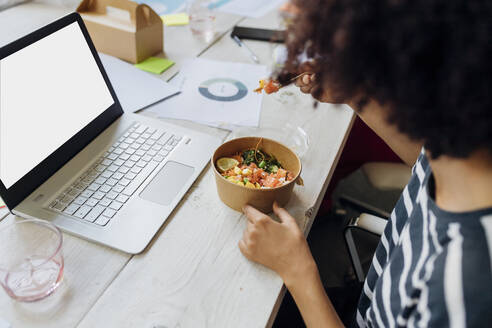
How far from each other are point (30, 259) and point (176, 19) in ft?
3.70

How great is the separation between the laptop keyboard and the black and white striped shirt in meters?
0.50

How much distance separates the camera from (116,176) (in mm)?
785

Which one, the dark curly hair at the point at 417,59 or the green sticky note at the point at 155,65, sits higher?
the dark curly hair at the point at 417,59

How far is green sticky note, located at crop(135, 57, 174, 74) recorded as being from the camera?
1.17 metres

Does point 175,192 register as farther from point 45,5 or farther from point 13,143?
point 45,5

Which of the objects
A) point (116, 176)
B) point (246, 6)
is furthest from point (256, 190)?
point (246, 6)

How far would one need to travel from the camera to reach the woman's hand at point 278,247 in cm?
65

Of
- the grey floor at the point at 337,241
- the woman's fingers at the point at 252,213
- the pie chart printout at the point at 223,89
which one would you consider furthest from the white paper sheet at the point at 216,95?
the grey floor at the point at 337,241

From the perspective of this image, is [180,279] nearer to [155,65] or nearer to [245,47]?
[155,65]

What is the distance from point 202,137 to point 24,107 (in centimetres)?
37

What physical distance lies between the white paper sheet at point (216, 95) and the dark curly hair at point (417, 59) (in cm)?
53

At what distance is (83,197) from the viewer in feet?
2.40

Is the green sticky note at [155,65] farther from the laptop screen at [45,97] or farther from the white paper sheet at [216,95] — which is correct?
the laptop screen at [45,97]

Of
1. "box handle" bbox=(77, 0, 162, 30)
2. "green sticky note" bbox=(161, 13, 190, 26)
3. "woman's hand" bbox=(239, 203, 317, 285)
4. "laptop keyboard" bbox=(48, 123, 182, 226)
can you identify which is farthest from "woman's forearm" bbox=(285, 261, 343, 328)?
"green sticky note" bbox=(161, 13, 190, 26)
